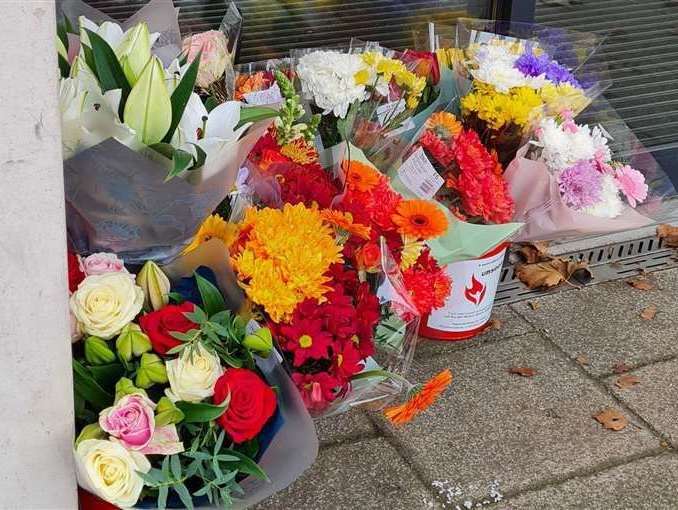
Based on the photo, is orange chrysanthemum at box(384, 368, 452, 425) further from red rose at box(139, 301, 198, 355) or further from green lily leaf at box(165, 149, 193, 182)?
green lily leaf at box(165, 149, 193, 182)

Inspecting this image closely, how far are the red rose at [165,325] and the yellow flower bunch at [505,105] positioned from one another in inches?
54.7

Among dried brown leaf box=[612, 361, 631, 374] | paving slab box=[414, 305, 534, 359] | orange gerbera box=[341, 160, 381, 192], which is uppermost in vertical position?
orange gerbera box=[341, 160, 381, 192]

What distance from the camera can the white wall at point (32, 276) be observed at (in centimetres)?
154

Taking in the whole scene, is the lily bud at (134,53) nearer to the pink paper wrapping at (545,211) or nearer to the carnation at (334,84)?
the carnation at (334,84)

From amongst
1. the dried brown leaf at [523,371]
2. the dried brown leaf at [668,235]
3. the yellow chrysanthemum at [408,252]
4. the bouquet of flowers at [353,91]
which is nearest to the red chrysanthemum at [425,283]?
the yellow chrysanthemum at [408,252]

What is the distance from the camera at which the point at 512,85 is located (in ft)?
9.77

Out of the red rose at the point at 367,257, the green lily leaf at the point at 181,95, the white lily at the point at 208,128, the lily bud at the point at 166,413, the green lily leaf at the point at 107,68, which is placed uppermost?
the green lily leaf at the point at 107,68

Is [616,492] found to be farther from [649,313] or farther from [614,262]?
[614,262]

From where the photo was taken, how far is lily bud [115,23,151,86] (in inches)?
78.4

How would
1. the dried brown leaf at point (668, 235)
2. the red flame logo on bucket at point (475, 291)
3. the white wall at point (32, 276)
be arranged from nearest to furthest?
the white wall at point (32, 276)
the red flame logo on bucket at point (475, 291)
the dried brown leaf at point (668, 235)

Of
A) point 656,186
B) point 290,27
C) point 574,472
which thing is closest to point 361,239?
point 574,472

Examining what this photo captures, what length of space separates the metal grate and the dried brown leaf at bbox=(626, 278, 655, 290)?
0.15 feet

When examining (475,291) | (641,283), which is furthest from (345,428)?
(641,283)

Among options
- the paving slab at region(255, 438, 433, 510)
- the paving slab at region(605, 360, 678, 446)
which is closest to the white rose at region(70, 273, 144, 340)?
the paving slab at region(255, 438, 433, 510)
